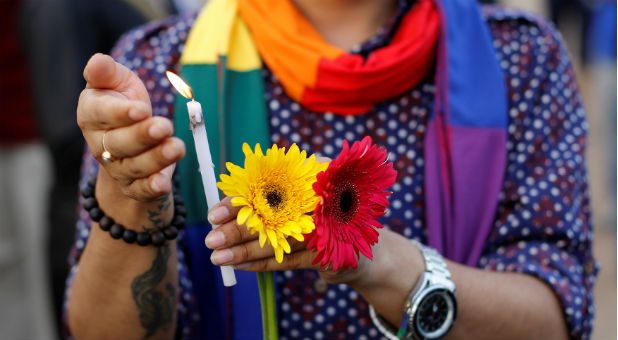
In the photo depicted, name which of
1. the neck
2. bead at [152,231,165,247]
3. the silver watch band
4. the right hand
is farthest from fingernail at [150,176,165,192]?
the neck

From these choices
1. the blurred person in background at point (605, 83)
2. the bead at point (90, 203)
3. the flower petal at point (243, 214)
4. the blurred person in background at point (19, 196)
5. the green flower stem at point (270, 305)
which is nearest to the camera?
the flower petal at point (243, 214)

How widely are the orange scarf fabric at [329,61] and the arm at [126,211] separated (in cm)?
41

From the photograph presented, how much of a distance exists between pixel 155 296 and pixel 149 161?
0.40 m

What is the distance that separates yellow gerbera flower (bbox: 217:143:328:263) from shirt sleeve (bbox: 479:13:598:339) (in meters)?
0.60

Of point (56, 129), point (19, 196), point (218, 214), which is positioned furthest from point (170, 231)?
point (19, 196)

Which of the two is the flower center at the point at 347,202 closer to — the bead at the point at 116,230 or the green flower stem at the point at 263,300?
the green flower stem at the point at 263,300

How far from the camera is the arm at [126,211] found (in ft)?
2.03

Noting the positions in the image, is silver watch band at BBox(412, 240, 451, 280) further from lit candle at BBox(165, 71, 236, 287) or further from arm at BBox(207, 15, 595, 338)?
lit candle at BBox(165, 71, 236, 287)

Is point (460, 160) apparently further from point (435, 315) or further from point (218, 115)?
point (218, 115)

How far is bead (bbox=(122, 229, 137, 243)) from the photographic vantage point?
0.83 meters

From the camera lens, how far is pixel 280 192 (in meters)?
0.61

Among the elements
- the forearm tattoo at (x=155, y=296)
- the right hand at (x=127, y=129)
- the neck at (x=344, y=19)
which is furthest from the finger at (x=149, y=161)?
the neck at (x=344, y=19)

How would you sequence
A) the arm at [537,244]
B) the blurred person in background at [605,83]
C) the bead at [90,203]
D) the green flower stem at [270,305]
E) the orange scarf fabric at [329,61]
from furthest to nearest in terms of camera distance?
the blurred person in background at [605,83] → the orange scarf fabric at [329,61] → the arm at [537,244] → the bead at [90,203] → the green flower stem at [270,305]

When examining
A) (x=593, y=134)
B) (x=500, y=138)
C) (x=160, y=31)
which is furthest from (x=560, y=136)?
(x=593, y=134)
